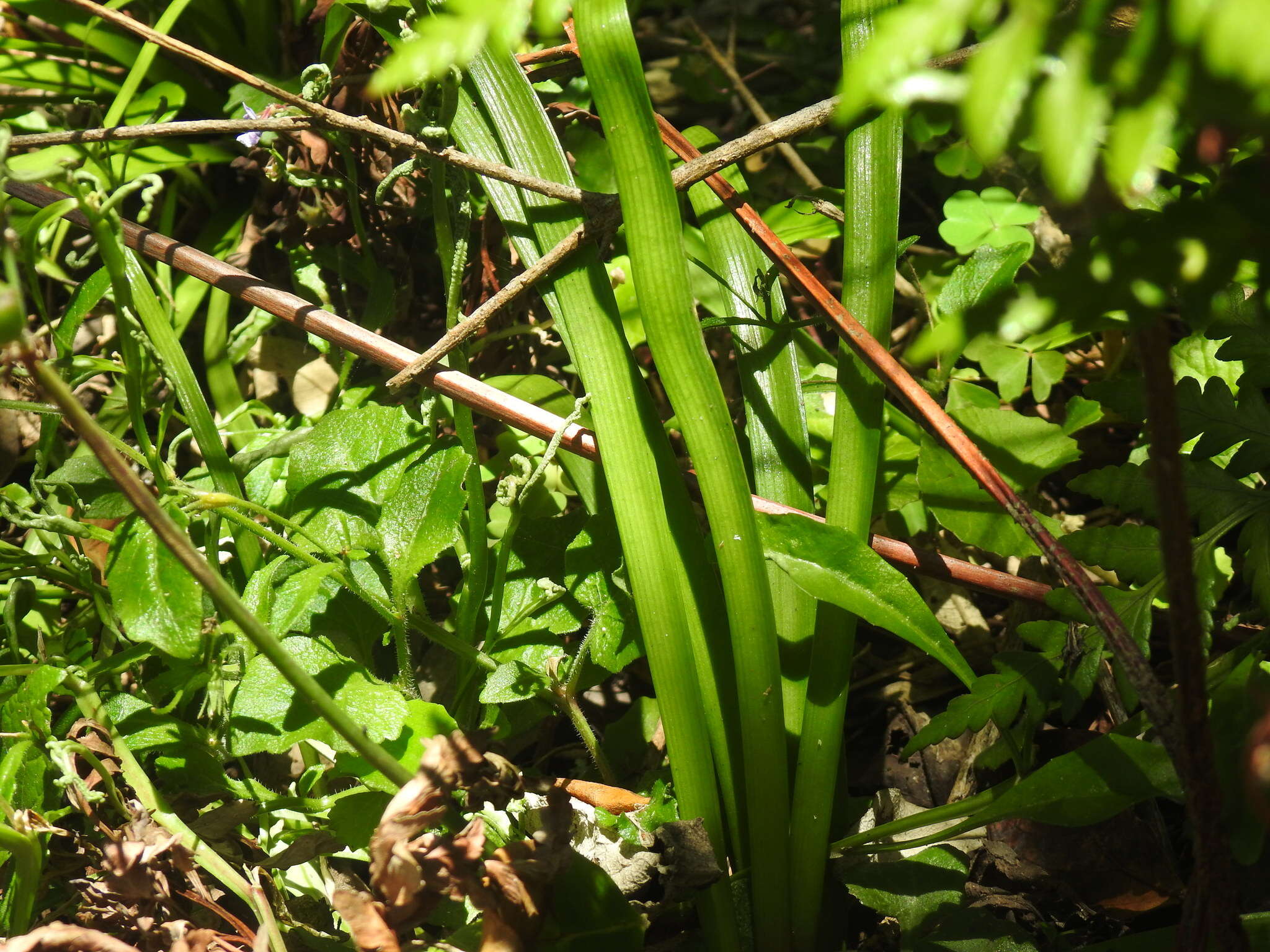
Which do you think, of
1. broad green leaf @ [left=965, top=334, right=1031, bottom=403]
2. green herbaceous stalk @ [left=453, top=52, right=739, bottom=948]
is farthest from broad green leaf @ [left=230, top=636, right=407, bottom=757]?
broad green leaf @ [left=965, top=334, right=1031, bottom=403]

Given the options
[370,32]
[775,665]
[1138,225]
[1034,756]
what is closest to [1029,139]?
[1138,225]

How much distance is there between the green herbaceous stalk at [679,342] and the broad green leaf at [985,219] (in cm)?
85

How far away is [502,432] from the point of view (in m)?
1.46

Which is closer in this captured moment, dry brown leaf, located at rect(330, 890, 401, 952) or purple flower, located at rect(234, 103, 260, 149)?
dry brown leaf, located at rect(330, 890, 401, 952)

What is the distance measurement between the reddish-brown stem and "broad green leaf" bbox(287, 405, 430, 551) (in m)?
0.50

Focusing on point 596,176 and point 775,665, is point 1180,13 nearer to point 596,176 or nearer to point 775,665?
point 775,665

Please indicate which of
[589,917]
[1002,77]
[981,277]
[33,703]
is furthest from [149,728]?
[981,277]

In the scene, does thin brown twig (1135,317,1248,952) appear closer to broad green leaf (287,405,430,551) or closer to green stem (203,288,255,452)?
broad green leaf (287,405,430,551)

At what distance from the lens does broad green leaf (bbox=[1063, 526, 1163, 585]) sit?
1.05m

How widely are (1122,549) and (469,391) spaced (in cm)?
81

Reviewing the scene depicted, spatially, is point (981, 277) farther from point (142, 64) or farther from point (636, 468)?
point (142, 64)

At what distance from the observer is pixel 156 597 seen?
0.95m

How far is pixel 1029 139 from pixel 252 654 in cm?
102

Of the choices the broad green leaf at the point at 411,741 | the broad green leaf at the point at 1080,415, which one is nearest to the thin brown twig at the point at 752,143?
the broad green leaf at the point at 1080,415
